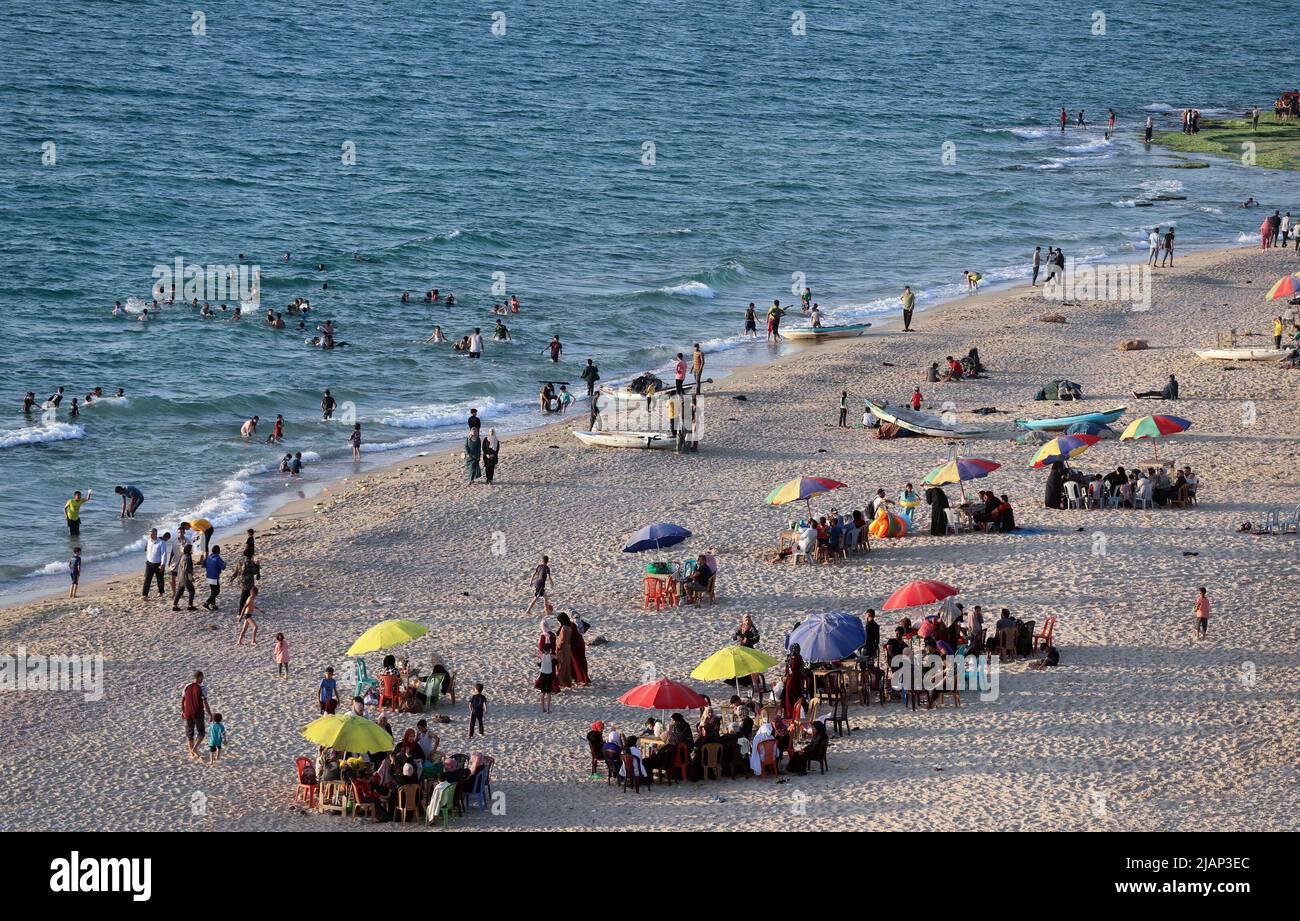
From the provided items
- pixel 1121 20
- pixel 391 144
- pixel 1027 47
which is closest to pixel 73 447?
pixel 391 144

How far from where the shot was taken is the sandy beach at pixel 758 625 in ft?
56.7

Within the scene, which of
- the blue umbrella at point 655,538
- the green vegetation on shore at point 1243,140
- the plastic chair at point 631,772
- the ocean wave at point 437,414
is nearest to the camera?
the plastic chair at point 631,772

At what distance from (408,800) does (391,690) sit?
3391 millimetres

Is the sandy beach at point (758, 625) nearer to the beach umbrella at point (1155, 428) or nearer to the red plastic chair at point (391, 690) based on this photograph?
the red plastic chair at point (391, 690)

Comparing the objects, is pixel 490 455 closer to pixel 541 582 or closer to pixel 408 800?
pixel 541 582

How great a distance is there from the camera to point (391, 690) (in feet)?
66.8

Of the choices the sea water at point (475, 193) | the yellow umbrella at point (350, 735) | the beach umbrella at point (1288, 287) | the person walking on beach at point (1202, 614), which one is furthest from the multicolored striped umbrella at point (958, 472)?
the beach umbrella at point (1288, 287)

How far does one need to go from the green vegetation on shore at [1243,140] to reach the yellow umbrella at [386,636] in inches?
2406

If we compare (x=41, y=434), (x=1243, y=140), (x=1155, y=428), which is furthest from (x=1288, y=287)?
(x=1243, y=140)

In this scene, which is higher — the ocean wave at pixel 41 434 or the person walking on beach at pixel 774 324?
the person walking on beach at pixel 774 324

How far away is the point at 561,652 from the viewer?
2067 cm

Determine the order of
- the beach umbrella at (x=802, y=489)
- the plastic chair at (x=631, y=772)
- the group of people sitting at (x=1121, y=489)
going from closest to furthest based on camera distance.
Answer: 1. the plastic chair at (x=631, y=772)
2. the beach umbrella at (x=802, y=489)
3. the group of people sitting at (x=1121, y=489)

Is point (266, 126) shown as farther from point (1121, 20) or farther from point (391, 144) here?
point (1121, 20)

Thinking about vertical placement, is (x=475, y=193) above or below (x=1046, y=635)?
above
